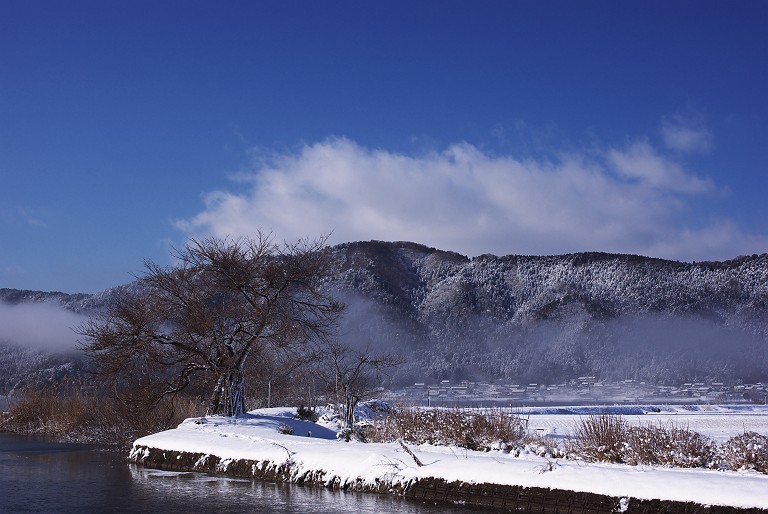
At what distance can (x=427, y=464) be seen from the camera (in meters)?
16.5

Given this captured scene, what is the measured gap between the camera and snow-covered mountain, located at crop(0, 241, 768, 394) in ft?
375

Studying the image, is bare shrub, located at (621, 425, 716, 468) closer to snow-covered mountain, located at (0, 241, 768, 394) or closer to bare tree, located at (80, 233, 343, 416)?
bare tree, located at (80, 233, 343, 416)

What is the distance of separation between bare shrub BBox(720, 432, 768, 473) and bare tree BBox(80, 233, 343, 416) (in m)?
16.3

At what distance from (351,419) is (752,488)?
19984 mm

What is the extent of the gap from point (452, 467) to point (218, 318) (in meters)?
14.9

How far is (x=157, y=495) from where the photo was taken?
16.7m

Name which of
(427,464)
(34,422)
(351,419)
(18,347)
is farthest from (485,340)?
(427,464)

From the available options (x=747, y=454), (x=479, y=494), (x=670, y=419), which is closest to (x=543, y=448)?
(x=479, y=494)

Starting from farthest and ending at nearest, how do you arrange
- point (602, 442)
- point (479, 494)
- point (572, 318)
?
point (572, 318), point (602, 442), point (479, 494)

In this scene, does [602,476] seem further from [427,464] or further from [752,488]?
[427,464]

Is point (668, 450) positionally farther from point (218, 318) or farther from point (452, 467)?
point (218, 318)

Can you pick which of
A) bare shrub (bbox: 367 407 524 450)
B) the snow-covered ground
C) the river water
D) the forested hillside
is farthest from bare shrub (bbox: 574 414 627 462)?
the forested hillside

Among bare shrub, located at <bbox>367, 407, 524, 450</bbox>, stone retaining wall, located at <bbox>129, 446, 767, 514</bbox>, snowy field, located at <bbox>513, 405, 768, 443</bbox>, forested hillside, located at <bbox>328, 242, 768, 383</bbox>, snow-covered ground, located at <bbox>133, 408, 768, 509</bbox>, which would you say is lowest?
snowy field, located at <bbox>513, 405, 768, 443</bbox>

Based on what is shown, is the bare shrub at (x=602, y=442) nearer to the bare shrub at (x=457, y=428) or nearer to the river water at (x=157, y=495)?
the bare shrub at (x=457, y=428)
